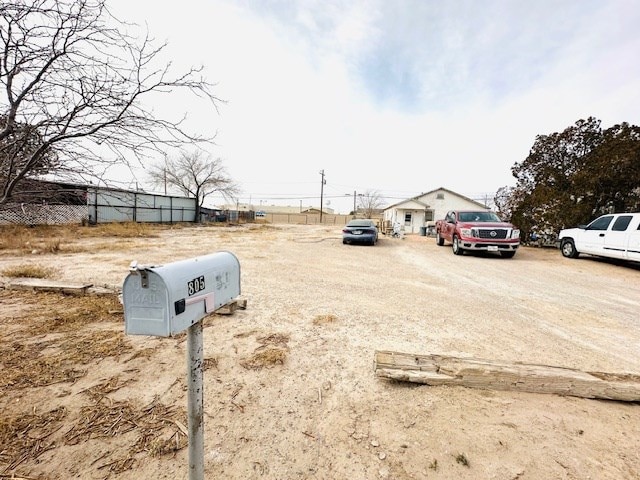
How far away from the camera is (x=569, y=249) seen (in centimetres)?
1071

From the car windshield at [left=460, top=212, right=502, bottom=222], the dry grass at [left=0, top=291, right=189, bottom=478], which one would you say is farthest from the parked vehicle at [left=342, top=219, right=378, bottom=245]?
the dry grass at [left=0, top=291, right=189, bottom=478]

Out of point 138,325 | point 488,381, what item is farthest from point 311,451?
point 488,381

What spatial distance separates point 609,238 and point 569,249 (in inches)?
74.5

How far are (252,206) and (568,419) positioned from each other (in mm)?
83247

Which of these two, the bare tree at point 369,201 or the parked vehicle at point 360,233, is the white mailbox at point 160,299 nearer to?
the parked vehicle at point 360,233

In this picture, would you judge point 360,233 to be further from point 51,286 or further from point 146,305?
point 146,305

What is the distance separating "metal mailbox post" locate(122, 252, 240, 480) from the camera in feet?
3.48

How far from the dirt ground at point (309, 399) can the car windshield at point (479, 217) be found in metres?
7.42

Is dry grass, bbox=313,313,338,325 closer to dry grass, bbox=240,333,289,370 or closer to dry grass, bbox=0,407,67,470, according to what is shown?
A: dry grass, bbox=240,333,289,370

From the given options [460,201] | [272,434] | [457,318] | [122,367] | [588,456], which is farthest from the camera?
[460,201]

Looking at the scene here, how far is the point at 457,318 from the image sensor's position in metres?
4.21

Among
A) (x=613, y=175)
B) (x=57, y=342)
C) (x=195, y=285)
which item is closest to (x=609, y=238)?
(x=613, y=175)

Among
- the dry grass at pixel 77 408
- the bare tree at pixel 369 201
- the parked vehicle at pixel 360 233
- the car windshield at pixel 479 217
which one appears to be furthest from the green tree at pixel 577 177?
the bare tree at pixel 369 201

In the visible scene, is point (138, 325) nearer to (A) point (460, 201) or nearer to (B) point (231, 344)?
(B) point (231, 344)
